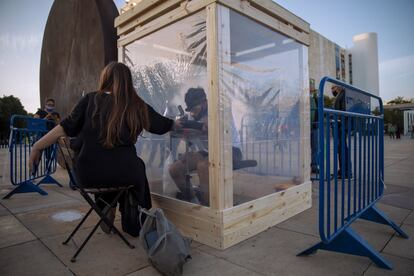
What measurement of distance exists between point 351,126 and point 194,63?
1568mm

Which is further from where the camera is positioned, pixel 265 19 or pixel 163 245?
pixel 265 19

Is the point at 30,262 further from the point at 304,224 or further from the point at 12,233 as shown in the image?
the point at 304,224

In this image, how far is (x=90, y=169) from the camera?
2.32 meters

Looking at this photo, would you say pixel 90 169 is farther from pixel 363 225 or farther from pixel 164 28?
→ pixel 363 225

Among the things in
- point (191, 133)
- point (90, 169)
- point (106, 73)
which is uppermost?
point (106, 73)

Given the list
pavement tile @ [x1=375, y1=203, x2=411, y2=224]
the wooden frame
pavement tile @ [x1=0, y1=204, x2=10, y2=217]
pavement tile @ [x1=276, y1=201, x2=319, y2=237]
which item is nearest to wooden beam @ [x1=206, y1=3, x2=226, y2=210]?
the wooden frame

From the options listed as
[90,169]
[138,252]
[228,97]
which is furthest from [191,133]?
[138,252]

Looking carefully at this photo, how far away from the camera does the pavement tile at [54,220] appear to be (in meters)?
2.94

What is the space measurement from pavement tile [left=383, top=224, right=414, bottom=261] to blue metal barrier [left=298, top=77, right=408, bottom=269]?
9cm

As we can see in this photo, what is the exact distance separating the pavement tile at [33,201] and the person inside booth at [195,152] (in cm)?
211

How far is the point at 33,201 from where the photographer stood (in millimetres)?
4238

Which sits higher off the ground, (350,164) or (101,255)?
(350,164)

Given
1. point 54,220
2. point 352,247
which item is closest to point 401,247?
point 352,247

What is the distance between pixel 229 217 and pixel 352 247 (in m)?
0.98
